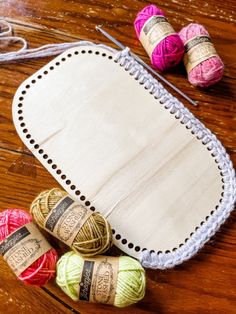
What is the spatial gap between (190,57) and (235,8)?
0.20 metres

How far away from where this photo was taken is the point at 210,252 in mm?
746

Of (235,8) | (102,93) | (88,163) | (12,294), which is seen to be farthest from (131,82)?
(12,294)

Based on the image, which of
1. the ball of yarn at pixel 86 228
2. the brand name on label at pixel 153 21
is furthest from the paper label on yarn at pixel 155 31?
the ball of yarn at pixel 86 228

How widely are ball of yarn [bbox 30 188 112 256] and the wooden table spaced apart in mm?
73

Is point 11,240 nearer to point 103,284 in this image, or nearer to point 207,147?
point 103,284

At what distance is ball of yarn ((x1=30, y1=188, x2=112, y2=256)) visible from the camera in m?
0.66

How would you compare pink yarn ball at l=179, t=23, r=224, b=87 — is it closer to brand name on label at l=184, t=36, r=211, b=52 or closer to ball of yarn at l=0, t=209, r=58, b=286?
brand name on label at l=184, t=36, r=211, b=52

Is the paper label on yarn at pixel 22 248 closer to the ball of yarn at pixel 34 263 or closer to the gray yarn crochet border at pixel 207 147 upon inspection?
the ball of yarn at pixel 34 263

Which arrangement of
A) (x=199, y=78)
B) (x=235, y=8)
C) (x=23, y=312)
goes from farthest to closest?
(x=235, y=8)
(x=199, y=78)
(x=23, y=312)

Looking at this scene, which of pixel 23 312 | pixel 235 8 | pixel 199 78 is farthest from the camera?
pixel 235 8

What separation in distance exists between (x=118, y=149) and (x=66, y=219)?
7.1 inches

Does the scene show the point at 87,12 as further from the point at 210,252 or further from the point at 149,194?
the point at 210,252

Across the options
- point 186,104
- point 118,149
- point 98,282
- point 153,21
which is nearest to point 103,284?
point 98,282

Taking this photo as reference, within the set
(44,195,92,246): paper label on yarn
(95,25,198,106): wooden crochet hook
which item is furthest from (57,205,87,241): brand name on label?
(95,25,198,106): wooden crochet hook
